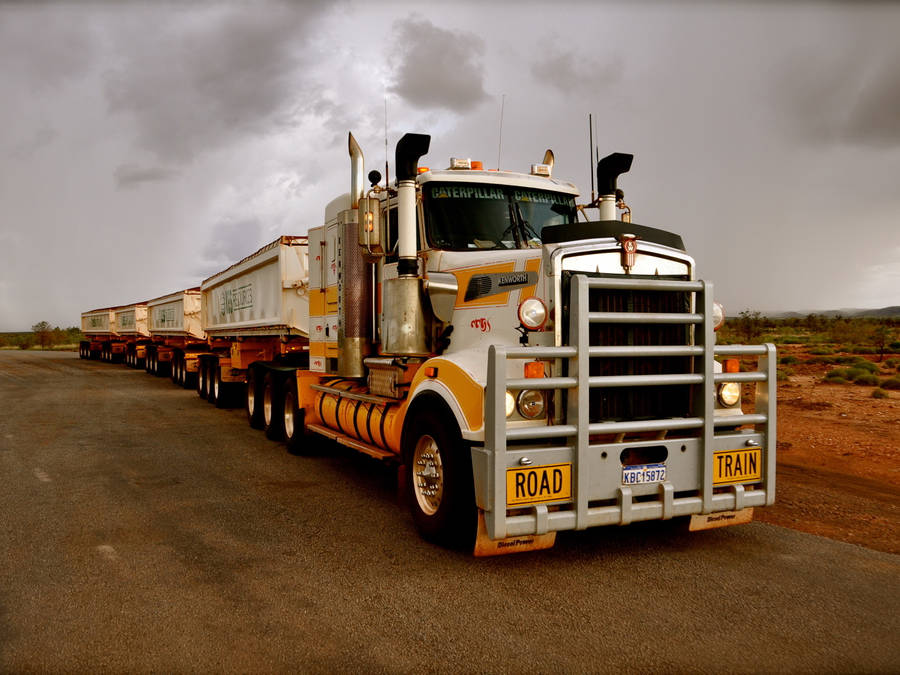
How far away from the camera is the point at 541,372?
4527mm

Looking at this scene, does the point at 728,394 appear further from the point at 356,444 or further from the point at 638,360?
the point at 356,444

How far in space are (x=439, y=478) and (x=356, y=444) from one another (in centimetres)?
228

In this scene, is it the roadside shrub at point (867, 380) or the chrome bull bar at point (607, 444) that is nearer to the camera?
the chrome bull bar at point (607, 444)

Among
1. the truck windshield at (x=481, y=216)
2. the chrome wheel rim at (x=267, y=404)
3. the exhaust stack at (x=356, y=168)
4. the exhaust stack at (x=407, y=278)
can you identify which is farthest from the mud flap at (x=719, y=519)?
the chrome wheel rim at (x=267, y=404)

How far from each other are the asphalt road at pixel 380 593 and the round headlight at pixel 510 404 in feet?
3.66

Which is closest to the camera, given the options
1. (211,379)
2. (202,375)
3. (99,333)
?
(211,379)

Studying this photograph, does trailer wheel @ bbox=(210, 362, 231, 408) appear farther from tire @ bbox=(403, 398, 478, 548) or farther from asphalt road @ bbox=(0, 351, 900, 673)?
tire @ bbox=(403, 398, 478, 548)

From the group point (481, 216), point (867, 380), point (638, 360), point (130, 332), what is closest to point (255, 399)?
point (481, 216)

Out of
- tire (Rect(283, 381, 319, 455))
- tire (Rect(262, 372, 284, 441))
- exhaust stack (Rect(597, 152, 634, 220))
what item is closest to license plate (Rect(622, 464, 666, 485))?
exhaust stack (Rect(597, 152, 634, 220))

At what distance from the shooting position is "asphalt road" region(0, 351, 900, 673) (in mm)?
3535

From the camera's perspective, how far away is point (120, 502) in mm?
6680

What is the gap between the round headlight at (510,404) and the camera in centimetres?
458

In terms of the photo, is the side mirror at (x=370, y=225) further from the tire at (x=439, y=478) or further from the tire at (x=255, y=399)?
the tire at (x=255, y=399)

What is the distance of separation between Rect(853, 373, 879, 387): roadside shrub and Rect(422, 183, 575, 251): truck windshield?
15.9m
